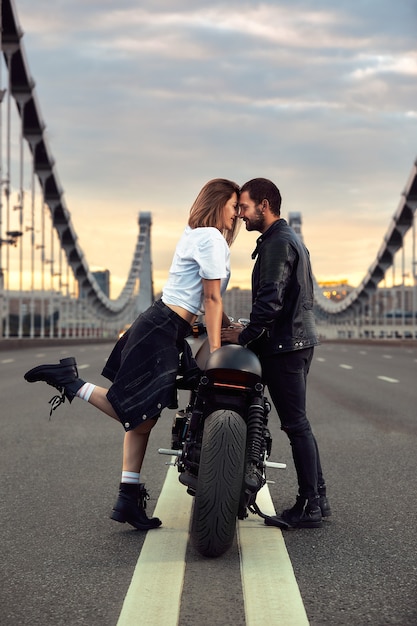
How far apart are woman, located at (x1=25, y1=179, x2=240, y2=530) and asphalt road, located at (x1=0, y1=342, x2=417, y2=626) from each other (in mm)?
356

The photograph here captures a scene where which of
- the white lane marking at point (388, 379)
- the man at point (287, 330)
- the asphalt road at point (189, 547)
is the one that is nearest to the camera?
the asphalt road at point (189, 547)

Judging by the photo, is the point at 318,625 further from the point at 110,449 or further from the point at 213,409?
the point at 110,449

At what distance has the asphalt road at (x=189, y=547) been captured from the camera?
3203 mm

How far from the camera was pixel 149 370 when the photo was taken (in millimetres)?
4332

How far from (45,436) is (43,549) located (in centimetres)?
431

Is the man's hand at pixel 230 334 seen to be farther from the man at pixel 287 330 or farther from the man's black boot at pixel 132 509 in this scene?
the man's black boot at pixel 132 509

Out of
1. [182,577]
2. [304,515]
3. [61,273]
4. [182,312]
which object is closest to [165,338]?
[182,312]

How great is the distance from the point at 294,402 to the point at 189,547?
894 millimetres

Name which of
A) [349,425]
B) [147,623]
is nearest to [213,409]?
[147,623]

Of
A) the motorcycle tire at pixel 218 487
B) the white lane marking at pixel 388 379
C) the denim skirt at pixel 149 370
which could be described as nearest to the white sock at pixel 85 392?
the denim skirt at pixel 149 370

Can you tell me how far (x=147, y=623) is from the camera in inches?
118

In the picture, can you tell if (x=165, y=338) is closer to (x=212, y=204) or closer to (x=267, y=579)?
(x=212, y=204)

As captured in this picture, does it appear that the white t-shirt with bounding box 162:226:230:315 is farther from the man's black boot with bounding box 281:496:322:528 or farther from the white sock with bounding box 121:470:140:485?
the man's black boot with bounding box 281:496:322:528

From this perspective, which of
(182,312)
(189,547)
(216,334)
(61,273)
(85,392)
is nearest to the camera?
(189,547)
